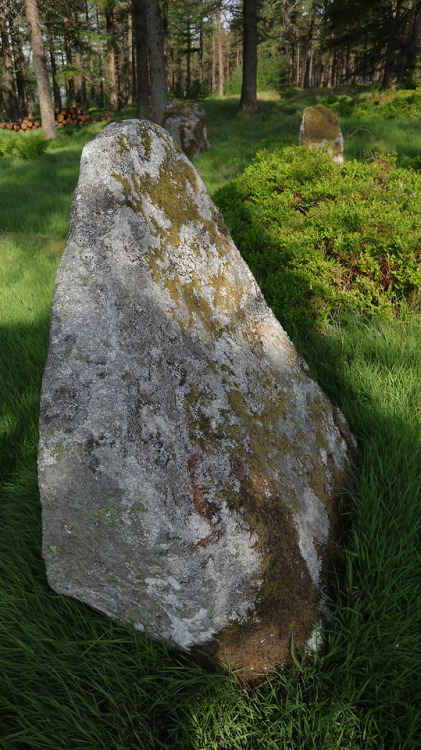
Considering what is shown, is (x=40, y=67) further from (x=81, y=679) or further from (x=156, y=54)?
(x=81, y=679)

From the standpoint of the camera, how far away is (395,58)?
19.1m

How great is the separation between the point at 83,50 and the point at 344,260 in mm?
26399

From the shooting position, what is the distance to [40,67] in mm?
14156

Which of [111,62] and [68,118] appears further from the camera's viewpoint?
[111,62]

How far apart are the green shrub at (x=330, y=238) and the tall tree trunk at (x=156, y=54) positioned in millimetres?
9970

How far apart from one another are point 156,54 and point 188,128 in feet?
10.1

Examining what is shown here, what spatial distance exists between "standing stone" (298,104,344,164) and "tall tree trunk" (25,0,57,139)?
11708mm

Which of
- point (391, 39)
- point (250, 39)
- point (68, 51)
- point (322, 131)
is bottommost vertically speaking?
point (322, 131)

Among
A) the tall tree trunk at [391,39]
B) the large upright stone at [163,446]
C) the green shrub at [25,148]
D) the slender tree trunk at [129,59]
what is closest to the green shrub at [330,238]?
the large upright stone at [163,446]

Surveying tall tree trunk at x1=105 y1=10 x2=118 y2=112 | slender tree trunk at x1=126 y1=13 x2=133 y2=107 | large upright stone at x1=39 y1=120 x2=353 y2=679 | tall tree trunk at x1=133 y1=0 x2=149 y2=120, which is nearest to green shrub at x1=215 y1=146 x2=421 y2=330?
large upright stone at x1=39 y1=120 x2=353 y2=679

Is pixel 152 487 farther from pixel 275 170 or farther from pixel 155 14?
pixel 155 14

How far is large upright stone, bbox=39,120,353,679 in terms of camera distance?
3.91 ft

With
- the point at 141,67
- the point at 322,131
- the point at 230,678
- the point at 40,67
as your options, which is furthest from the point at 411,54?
the point at 230,678

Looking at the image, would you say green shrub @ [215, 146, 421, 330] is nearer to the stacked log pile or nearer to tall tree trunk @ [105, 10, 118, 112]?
the stacked log pile
